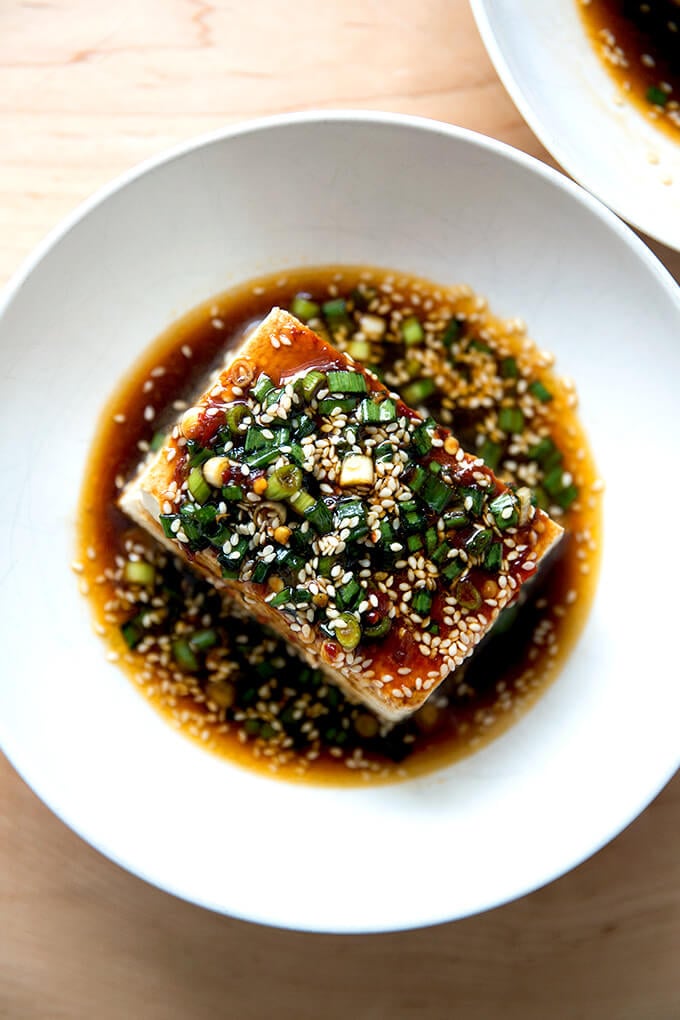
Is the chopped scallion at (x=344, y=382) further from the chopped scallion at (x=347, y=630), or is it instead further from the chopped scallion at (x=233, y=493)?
the chopped scallion at (x=347, y=630)

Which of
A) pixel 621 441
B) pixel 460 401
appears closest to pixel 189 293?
pixel 460 401

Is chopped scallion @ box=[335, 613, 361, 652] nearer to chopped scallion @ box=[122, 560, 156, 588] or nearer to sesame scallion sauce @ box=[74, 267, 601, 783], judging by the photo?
sesame scallion sauce @ box=[74, 267, 601, 783]

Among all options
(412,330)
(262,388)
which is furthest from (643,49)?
(262,388)

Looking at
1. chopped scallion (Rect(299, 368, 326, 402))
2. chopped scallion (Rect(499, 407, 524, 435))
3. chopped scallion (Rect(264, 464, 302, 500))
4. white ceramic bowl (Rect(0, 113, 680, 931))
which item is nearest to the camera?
chopped scallion (Rect(264, 464, 302, 500))

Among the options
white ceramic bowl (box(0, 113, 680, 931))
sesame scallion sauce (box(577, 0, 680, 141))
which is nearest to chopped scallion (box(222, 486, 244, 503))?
white ceramic bowl (box(0, 113, 680, 931))

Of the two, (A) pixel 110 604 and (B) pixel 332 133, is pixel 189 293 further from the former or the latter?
(A) pixel 110 604

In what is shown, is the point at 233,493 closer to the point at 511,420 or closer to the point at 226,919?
the point at 511,420

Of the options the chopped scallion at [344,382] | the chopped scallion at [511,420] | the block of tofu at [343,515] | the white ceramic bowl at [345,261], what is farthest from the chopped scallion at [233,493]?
the chopped scallion at [511,420]
